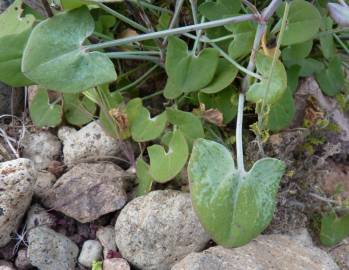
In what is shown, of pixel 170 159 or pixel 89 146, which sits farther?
pixel 89 146

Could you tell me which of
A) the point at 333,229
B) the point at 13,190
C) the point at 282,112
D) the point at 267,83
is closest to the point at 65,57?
the point at 13,190

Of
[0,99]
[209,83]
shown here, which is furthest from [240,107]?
[0,99]

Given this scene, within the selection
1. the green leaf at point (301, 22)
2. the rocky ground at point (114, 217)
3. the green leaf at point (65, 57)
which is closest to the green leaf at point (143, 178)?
the rocky ground at point (114, 217)

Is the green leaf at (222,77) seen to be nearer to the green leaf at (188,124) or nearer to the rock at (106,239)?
the green leaf at (188,124)

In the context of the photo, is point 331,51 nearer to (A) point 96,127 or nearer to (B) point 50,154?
(A) point 96,127

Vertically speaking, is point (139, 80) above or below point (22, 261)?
above

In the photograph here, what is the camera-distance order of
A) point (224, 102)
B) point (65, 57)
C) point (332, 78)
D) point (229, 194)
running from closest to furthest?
point (229, 194) < point (65, 57) < point (224, 102) < point (332, 78)

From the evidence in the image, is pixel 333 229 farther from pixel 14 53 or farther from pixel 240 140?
pixel 14 53

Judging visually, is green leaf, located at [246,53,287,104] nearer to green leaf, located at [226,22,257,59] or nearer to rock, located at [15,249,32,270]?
green leaf, located at [226,22,257,59]
